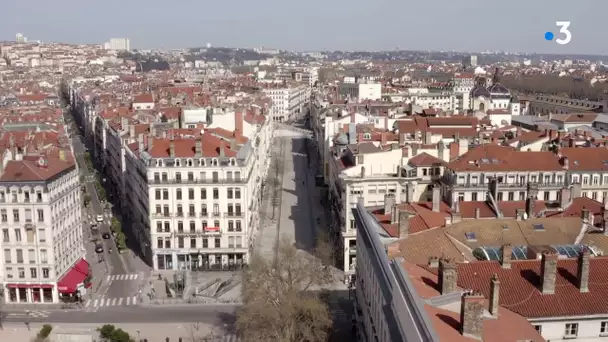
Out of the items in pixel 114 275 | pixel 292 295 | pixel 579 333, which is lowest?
pixel 114 275

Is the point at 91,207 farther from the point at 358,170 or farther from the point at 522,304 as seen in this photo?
the point at 522,304

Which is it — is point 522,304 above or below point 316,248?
above

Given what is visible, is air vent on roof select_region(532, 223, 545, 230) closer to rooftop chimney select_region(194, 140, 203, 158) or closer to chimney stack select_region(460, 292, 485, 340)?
chimney stack select_region(460, 292, 485, 340)

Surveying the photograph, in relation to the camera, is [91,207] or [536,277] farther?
[91,207]

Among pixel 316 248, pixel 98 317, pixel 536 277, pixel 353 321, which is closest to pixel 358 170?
pixel 316 248

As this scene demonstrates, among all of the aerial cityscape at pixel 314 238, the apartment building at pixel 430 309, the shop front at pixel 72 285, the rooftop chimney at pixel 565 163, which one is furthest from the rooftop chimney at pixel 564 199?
the shop front at pixel 72 285

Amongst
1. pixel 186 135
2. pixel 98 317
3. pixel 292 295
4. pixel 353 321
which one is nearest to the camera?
pixel 292 295

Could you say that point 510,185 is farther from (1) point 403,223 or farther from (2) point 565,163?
(1) point 403,223
